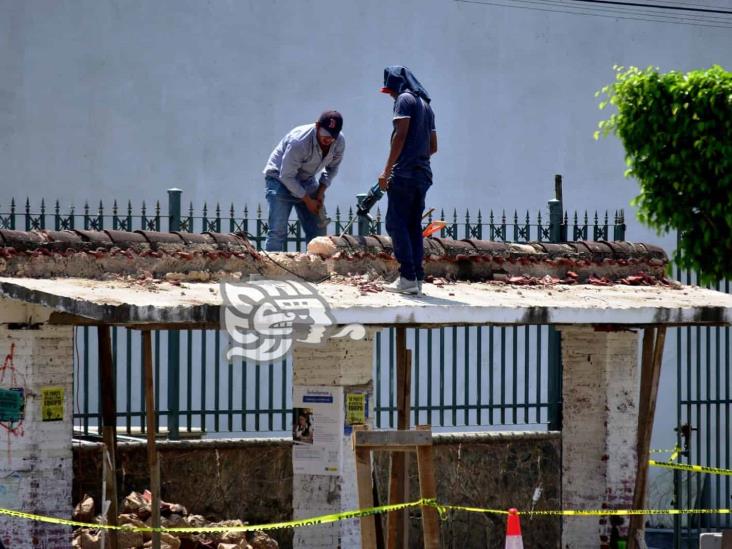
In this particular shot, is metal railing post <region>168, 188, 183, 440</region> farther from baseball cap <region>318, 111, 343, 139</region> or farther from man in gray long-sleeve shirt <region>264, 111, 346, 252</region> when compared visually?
baseball cap <region>318, 111, 343, 139</region>

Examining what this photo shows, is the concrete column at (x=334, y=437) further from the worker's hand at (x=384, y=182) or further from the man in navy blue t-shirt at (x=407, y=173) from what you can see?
the worker's hand at (x=384, y=182)

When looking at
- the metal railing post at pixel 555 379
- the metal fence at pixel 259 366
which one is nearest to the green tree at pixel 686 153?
the metal fence at pixel 259 366

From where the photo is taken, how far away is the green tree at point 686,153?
1174 cm

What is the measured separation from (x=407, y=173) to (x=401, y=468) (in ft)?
6.66

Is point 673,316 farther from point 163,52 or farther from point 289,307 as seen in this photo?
point 163,52

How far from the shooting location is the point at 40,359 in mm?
9141

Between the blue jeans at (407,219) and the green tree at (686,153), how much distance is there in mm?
3555

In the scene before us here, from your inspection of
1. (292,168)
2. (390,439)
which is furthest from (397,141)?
(390,439)

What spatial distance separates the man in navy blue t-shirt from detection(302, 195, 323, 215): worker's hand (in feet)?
6.42

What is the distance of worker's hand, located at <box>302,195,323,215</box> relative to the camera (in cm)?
1105

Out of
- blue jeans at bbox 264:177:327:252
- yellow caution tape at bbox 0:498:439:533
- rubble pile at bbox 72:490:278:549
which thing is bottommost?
rubble pile at bbox 72:490:278:549

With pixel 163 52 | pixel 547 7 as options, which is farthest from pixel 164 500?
pixel 547 7

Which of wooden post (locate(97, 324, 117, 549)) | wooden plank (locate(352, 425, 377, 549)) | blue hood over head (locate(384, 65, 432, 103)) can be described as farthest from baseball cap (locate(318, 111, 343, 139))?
wooden plank (locate(352, 425, 377, 549))

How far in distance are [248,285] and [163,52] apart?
732cm
